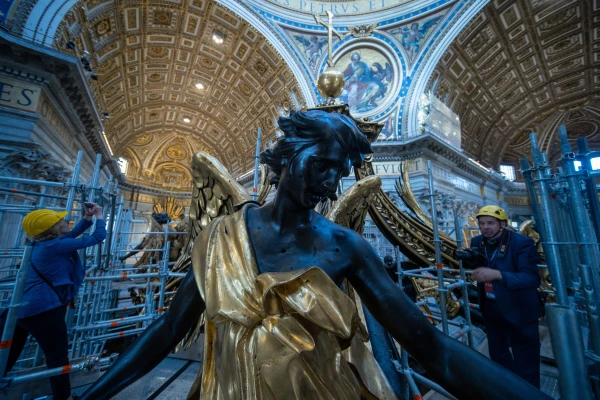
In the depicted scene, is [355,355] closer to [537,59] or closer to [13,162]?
[13,162]

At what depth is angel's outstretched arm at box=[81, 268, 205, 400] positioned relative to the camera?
2.35ft

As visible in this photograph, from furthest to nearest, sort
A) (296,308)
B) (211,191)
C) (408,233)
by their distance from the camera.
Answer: (408,233)
(211,191)
(296,308)

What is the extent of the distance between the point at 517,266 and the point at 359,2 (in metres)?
13.4

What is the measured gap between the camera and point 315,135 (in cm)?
73

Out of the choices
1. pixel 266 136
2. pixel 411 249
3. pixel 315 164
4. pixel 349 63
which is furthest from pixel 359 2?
pixel 315 164

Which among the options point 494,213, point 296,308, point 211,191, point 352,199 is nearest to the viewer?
point 296,308

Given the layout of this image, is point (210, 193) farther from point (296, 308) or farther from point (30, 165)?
point (30, 165)

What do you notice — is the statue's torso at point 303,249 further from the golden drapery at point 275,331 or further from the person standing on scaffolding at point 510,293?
the person standing on scaffolding at point 510,293

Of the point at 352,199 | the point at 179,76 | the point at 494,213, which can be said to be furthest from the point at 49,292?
the point at 179,76

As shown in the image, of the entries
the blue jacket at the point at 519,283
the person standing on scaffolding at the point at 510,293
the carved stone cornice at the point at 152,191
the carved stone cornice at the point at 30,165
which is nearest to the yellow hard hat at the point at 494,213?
the person standing on scaffolding at the point at 510,293

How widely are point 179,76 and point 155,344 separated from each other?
15993mm

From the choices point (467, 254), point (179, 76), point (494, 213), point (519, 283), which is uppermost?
point (179, 76)

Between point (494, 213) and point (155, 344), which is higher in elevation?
point (494, 213)

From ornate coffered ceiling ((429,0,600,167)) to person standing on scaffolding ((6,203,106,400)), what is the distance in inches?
503
